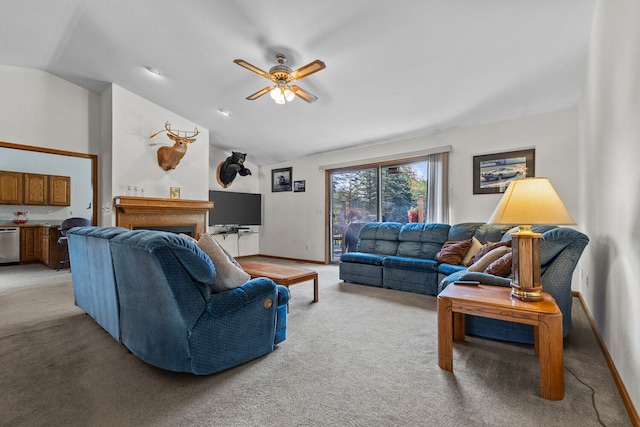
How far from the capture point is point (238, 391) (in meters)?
1.72

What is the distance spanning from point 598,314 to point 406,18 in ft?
9.77

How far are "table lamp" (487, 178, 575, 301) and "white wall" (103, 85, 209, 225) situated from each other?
5.21 meters

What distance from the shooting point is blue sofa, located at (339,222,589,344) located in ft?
7.38

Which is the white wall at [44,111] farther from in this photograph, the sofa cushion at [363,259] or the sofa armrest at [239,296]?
the sofa armrest at [239,296]

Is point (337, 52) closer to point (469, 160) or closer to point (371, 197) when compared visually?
point (469, 160)

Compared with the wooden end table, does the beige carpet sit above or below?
below

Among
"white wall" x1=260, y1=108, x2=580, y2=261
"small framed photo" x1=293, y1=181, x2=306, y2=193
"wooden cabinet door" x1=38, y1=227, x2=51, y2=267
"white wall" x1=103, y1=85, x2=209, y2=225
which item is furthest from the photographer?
"small framed photo" x1=293, y1=181, x2=306, y2=193

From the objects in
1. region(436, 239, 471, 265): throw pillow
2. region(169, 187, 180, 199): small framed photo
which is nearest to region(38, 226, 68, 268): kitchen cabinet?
region(169, 187, 180, 199): small framed photo

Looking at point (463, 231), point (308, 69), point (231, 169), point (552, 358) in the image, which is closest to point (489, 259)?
point (552, 358)

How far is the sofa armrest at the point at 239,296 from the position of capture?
72.3 inches

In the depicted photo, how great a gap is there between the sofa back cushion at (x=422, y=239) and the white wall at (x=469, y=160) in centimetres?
65

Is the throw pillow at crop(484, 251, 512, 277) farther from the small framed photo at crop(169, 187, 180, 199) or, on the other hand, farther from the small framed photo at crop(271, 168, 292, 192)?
the small framed photo at crop(271, 168, 292, 192)

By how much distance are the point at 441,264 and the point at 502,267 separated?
124 centimetres

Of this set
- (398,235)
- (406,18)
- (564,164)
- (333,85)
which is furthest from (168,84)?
(564,164)
